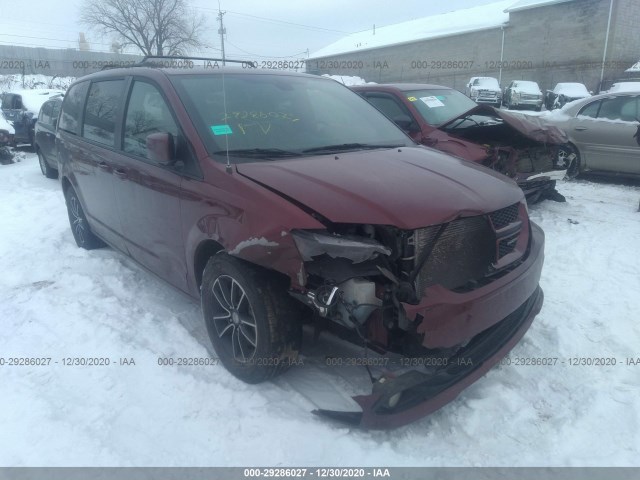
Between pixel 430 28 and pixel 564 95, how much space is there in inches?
861

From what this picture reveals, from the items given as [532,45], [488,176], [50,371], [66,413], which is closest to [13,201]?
[50,371]

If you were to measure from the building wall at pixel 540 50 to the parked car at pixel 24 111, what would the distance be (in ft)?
43.5

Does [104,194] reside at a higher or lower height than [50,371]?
higher

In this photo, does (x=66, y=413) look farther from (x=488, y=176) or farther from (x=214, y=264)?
(x=488, y=176)

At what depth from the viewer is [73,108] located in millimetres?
5035

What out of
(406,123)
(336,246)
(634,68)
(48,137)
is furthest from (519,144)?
(634,68)

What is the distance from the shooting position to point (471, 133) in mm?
6105

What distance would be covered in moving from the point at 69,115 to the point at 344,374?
412 cm

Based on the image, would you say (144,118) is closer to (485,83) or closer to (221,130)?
(221,130)

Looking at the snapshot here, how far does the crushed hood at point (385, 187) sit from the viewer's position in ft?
7.77

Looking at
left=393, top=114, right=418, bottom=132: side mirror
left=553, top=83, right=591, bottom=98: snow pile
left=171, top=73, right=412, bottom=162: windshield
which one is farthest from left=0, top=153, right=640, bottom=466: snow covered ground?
left=553, top=83, right=591, bottom=98: snow pile

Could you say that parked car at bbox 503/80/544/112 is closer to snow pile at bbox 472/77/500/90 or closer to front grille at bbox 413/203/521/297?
snow pile at bbox 472/77/500/90

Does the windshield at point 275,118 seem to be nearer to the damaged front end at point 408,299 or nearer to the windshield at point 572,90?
the damaged front end at point 408,299

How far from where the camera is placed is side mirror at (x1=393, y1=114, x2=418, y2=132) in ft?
18.4
